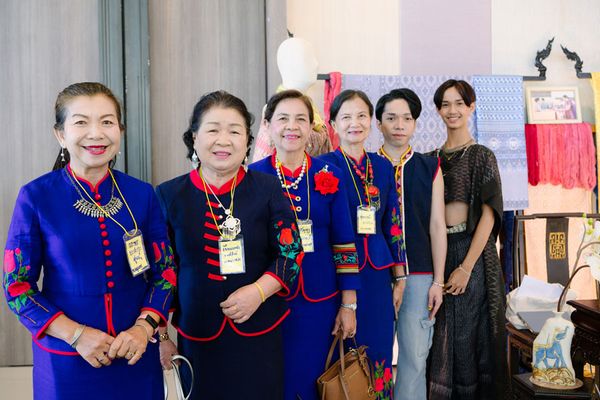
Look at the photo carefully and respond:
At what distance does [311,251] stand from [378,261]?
348 millimetres

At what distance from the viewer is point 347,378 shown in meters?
1.88

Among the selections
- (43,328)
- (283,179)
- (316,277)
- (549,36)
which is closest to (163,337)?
(43,328)

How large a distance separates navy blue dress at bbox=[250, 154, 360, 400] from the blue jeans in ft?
1.77

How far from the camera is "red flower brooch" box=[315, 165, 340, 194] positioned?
6.53ft

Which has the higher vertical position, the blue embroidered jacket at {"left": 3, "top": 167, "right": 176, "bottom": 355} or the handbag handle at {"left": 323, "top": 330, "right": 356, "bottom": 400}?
the blue embroidered jacket at {"left": 3, "top": 167, "right": 176, "bottom": 355}

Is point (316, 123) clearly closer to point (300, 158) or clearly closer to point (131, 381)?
point (300, 158)

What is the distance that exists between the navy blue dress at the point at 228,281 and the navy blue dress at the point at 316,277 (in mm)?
223

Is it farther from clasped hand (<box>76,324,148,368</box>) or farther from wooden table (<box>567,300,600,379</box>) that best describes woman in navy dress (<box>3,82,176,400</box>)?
wooden table (<box>567,300,600,379</box>)

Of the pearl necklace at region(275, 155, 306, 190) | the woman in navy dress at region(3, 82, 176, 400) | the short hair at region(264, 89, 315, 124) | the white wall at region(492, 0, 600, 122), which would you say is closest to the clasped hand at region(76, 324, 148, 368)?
the woman in navy dress at region(3, 82, 176, 400)

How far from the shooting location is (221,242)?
1.63 meters

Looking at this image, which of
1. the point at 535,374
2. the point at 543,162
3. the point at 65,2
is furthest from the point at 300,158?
the point at 543,162

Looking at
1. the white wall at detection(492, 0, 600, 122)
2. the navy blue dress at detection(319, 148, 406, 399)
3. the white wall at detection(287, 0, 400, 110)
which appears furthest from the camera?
the white wall at detection(492, 0, 600, 122)

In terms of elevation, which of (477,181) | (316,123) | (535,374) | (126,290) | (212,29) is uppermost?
(212,29)

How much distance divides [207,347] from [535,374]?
1139 mm
